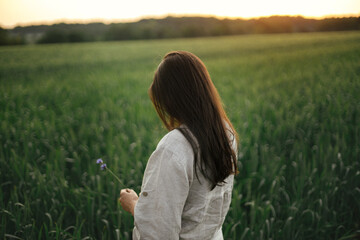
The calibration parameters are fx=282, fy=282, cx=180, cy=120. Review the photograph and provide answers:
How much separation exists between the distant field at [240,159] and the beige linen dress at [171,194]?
1082 millimetres

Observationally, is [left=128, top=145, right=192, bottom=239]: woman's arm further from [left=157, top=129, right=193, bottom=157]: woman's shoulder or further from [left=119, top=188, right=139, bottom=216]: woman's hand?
[left=119, top=188, right=139, bottom=216]: woman's hand

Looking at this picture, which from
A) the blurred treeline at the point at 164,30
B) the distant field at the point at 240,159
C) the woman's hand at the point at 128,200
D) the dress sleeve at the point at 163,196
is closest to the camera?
the dress sleeve at the point at 163,196

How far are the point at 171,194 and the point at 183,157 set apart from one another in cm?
12

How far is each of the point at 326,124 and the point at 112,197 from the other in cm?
273

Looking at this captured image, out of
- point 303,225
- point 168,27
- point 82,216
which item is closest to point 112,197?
point 82,216

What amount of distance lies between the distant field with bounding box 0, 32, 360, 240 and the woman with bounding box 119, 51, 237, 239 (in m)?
1.10

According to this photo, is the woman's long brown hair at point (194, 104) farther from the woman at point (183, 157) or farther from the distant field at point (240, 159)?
the distant field at point (240, 159)

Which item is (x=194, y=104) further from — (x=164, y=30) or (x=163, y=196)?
(x=164, y=30)

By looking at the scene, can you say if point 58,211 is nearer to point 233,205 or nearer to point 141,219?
point 233,205

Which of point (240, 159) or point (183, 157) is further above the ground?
point (183, 157)

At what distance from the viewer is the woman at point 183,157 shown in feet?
2.86

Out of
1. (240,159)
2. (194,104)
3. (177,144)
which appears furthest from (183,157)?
(240,159)

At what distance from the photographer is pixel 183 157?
2.86ft

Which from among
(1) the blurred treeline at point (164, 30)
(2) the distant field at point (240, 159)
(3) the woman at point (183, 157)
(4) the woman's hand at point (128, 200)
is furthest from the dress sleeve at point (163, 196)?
(1) the blurred treeline at point (164, 30)
